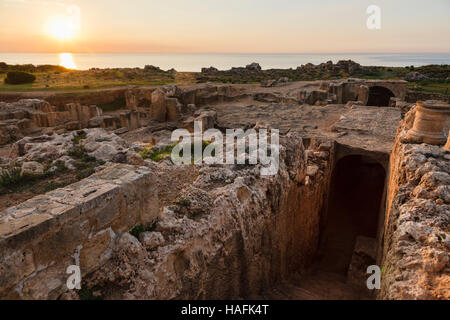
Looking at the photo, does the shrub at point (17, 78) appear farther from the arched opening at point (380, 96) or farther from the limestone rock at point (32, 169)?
the arched opening at point (380, 96)

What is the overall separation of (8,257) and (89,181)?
1.35 m

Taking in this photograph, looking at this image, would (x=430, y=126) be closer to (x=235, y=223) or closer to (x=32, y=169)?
(x=235, y=223)

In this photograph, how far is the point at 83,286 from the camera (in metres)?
3.13

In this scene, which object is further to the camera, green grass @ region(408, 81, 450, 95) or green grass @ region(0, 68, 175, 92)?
green grass @ region(408, 81, 450, 95)

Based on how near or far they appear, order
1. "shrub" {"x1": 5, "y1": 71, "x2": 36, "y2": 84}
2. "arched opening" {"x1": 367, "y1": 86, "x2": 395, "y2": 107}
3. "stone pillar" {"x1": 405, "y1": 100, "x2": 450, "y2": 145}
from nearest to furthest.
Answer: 1. "stone pillar" {"x1": 405, "y1": 100, "x2": 450, "y2": 145}
2. "shrub" {"x1": 5, "y1": 71, "x2": 36, "y2": 84}
3. "arched opening" {"x1": 367, "y1": 86, "x2": 395, "y2": 107}

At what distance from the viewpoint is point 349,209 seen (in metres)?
13.4

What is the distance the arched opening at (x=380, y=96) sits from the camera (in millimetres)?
26859

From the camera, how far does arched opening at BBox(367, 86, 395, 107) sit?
26.9 metres

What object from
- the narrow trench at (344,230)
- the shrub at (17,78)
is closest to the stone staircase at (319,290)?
the narrow trench at (344,230)

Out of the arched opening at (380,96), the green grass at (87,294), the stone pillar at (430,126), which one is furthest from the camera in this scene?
the arched opening at (380,96)

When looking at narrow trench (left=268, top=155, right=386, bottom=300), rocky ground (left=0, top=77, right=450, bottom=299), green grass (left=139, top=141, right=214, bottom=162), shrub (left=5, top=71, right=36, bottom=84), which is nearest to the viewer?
rocky ground (left=0, top=77, right=450, bottom=299)

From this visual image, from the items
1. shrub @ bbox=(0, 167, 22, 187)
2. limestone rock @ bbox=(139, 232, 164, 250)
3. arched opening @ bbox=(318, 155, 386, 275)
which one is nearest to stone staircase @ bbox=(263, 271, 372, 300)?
arched opening @ bbox=(318, 155, 386, 275)

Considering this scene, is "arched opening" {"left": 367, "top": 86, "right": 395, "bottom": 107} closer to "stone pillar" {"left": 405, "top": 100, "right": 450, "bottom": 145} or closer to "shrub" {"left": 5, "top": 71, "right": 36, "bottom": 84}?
"stone pillar" {"left": 405, "top": 100, "right": 450, "bottom": 145}

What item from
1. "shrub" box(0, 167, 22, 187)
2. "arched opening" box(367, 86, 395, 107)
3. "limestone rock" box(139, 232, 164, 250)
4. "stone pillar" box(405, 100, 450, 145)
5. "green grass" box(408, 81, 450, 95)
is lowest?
"limestone rock" box(139, 232, 164, 250)
